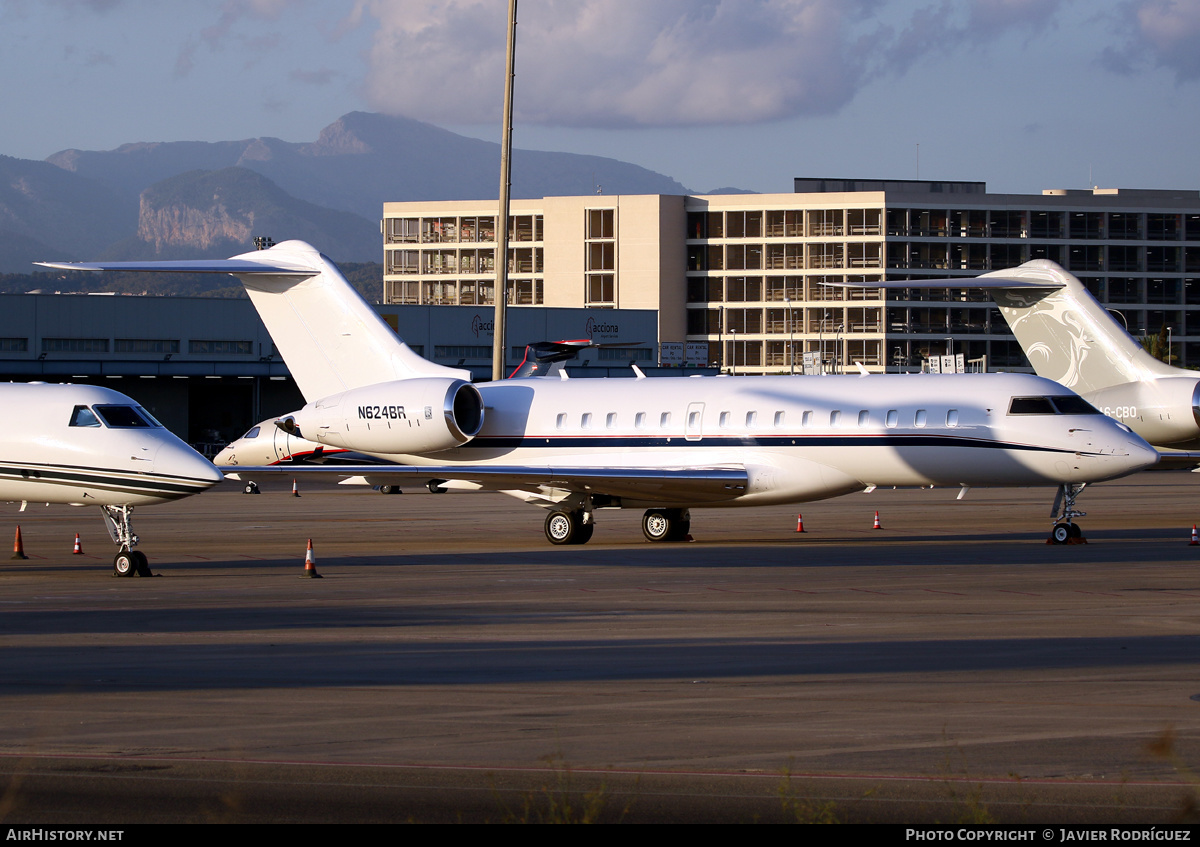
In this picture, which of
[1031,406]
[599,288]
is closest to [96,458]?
[1031,406]

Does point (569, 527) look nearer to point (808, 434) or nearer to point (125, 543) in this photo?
point (808, 434)

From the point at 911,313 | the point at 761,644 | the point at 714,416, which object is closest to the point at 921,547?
the point at 714,416

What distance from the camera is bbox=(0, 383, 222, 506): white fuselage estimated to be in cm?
1991

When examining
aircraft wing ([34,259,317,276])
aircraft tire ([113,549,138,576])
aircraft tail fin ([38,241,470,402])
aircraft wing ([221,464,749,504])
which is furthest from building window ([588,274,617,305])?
aircraft tire ([113,549,138,576])

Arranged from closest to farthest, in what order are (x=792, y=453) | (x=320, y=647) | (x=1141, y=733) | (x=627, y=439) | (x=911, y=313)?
(x=1141, y=733) < (x=320, y=647) < (x=792, y=453) < (x=627, y=439) < (x=911, y=313)

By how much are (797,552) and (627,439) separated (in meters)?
5.03

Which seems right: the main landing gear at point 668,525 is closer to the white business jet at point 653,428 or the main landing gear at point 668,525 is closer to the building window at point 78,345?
the white business jet at point 653,428

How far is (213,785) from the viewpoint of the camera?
26.4 ft

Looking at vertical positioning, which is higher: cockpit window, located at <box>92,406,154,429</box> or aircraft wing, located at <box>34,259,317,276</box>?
aircraft wing, located at <box>34,259,317,276</box>

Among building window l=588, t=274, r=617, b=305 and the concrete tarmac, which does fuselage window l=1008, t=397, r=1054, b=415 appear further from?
building window l=588, t=274, r=617, b=305

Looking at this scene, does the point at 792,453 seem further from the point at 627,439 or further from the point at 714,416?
the point at 627,439

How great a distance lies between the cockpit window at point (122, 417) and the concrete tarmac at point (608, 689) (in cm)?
234

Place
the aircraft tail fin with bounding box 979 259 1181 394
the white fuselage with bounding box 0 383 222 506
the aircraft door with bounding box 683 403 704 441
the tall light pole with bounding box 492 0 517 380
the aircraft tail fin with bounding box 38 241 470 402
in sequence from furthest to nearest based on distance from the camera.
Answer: the tall light pole with bounding box 492 0 517 380
the aircraft tail fin with bounding box 979 259 1181 394
the aircraft tail fin with bounding box 38 241 470 402
the aircraft door with bounding box 683 403 704 441
the white fuselage with bounding box 0 383 222 506

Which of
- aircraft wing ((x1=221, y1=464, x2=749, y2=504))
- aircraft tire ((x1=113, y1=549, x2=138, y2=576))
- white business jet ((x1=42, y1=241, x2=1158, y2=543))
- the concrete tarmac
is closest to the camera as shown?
the concrete tarmac
